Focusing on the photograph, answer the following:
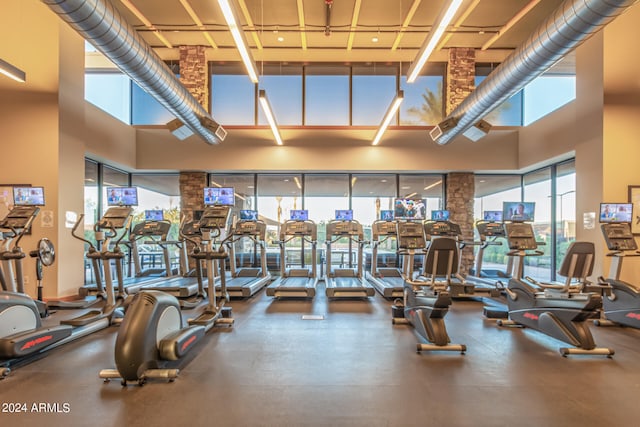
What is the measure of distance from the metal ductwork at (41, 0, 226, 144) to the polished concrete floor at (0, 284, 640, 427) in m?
3.60

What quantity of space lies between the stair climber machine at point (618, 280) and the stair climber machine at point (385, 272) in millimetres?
2907

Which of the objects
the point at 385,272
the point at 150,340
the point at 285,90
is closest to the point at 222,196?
the point at 150,340

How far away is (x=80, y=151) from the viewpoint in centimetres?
629

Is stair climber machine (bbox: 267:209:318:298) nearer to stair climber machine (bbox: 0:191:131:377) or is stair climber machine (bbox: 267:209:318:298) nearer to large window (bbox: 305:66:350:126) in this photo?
stair climber machine (bbox: 0:191:131:377)

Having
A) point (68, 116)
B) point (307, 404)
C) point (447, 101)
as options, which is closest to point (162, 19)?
point (68, 116)

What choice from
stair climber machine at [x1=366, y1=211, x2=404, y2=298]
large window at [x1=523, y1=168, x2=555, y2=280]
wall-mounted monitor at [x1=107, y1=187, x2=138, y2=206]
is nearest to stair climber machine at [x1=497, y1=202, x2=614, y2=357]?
stair climber machine at [x1=366, y1=211, x2=404, y2=298]

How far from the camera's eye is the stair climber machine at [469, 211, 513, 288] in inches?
272

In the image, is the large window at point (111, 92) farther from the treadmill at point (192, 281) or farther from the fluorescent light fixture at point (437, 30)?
the fluorescent light fixture at point (437, 30)

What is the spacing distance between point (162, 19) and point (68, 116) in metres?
2.96

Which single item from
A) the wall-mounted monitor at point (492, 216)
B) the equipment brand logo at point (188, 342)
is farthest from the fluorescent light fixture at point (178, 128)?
the wall-mounted monitor at point (492, 216)

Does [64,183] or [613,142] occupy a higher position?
[613,142]

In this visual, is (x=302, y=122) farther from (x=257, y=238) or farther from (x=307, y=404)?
(x=307, y=404)

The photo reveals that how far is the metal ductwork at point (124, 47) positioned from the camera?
11.4ft

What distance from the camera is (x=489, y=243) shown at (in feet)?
22.5
